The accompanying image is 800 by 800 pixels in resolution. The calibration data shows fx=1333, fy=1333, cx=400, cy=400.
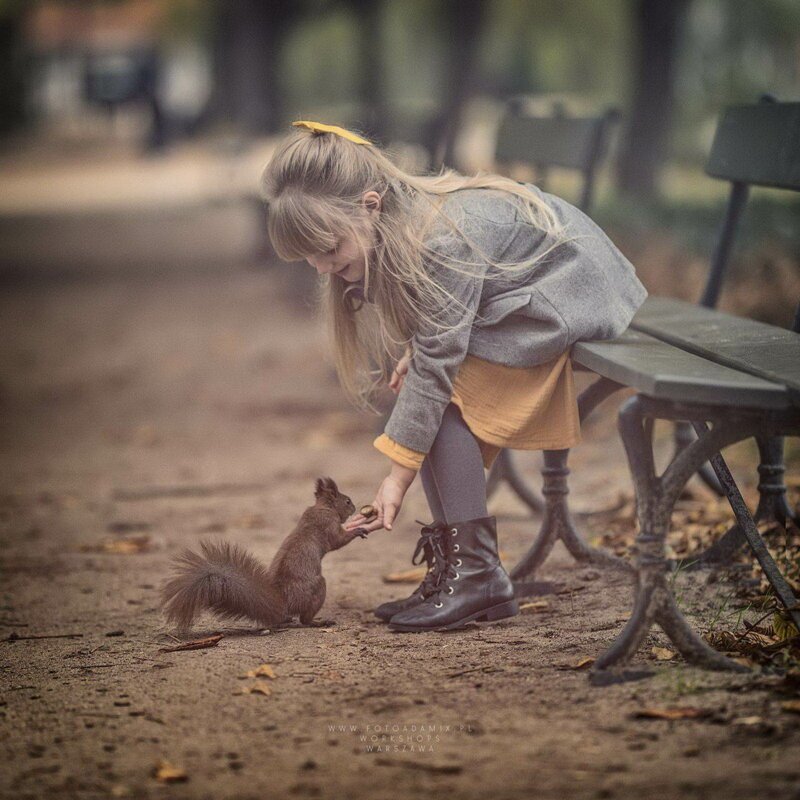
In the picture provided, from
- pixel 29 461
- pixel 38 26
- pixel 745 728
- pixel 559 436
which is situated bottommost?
pixel 29 461

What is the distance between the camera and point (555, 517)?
4078 mm

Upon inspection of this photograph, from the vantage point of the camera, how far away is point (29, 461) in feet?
21.5

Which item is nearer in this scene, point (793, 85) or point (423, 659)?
point (423, 659)

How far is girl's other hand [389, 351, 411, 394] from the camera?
363 centimetres

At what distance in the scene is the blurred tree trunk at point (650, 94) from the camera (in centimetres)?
1295

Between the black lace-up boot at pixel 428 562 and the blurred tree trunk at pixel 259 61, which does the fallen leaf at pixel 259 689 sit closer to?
the black lace-up boot at pixel 428 562

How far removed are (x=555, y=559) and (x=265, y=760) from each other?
6.26 ft

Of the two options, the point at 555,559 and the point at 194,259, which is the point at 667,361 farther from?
the point at 194,259

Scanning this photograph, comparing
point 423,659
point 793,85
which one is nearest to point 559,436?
point 423,659

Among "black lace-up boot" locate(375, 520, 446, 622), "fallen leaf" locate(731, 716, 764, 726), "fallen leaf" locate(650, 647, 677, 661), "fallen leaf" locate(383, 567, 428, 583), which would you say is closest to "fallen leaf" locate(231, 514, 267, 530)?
"fallen leaf" locate(383, 567, 428, 583)

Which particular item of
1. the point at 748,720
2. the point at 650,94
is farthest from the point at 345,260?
the point at 650,94

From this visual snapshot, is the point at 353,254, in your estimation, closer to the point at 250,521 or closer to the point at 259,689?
the point at 259,689

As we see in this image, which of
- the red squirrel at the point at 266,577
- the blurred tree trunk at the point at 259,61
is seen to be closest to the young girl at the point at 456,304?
the red squirrel at the point at 266,577

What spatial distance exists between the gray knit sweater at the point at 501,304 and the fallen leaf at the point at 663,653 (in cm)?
76
